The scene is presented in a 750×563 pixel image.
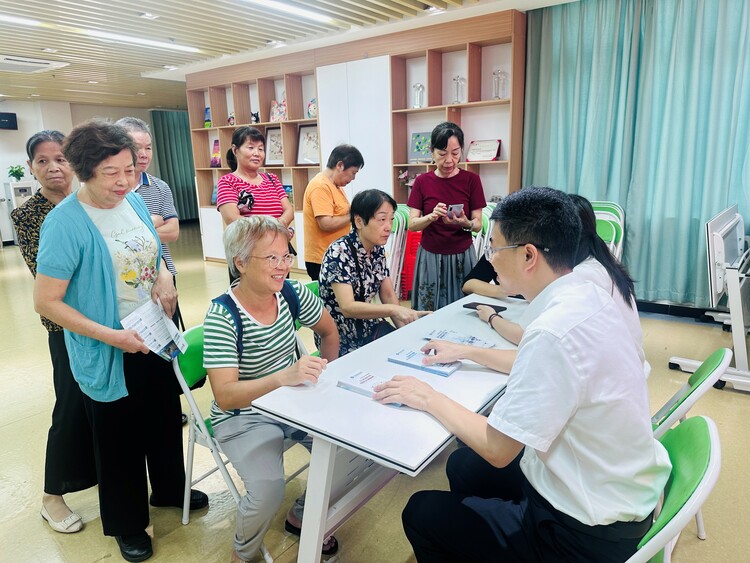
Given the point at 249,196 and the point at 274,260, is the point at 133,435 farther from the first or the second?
the point at 249,196

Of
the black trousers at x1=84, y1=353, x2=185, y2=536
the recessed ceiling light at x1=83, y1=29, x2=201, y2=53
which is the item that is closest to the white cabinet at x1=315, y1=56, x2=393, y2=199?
the recessed ceiling light at x1=83, y1=29, x2=201, y2=53

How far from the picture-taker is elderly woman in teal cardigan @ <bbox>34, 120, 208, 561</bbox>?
5.44 feet

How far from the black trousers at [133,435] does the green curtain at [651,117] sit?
399 cm

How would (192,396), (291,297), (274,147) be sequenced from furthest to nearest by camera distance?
(274,147), (291,297), (192,396)

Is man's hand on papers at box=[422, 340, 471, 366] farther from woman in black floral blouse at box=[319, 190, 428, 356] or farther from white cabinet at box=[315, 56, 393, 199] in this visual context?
white cabinet at box=[315, 56, 393, 199]

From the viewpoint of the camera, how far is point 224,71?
705cm

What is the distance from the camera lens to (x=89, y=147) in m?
1.66

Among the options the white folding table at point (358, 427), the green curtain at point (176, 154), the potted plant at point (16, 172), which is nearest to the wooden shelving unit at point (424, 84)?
the white folding table at point (358, 427)

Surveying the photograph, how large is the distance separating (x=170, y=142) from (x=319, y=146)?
8439mm

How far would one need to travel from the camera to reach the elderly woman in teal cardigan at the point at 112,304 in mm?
1659

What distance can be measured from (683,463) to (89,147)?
1.87 meters

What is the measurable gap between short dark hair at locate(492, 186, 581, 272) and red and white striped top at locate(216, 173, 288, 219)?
7.28 ft

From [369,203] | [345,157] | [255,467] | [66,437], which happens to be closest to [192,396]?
[255,467]

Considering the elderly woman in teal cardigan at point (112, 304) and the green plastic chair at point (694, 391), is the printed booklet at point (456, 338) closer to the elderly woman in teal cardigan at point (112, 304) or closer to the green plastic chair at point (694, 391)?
the green plastic chair at point (694, 391)
